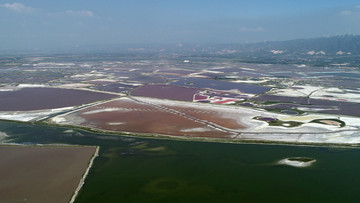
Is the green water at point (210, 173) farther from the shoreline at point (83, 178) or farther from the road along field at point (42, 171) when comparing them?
the road along field at point (42, 171)

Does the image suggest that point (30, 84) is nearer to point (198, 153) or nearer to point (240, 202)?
point (198, 153)

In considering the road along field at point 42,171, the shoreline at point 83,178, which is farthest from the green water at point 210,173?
the road along field at point 42,171

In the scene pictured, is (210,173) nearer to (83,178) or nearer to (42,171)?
(83,178)

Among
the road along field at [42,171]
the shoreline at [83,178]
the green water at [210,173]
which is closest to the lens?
the shoreline at [83,178]

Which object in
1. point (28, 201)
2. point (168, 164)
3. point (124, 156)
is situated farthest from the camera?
point (124, 156)

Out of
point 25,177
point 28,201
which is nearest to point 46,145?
point 25,177

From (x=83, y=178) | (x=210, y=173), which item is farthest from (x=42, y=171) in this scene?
(x=210, y=173)

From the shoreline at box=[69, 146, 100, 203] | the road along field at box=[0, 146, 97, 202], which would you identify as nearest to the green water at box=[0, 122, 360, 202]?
the shoreline at box=[69, 146, 100, 203]

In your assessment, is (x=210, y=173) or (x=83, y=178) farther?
(x=210, y=173)
